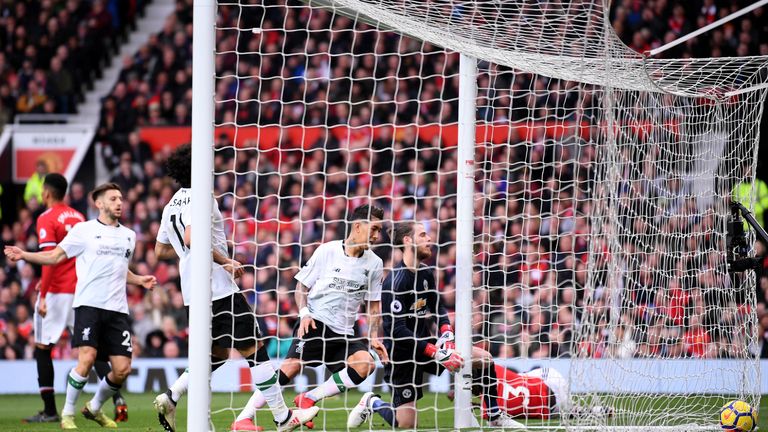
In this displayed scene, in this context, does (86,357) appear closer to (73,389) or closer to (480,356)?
(73,389)

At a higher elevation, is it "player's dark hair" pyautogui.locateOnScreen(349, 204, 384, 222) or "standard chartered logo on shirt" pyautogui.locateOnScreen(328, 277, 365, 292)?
"player's dark hair" pyautogui.locateOnScreen(349, 204, 384, 222)

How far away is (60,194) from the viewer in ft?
29.1

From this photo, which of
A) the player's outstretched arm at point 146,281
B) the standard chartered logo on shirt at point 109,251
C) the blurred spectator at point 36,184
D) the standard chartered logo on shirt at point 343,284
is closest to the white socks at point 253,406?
the standard chartered logo on shirt at point 343,284

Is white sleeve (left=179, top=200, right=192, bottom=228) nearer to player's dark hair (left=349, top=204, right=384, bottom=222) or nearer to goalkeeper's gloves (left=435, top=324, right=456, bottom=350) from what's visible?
player's dark hair (left=349, top=204, right=384, bottom=222)

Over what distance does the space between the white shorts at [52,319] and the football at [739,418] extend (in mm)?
5306

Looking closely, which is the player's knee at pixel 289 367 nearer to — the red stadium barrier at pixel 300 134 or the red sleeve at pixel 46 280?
the red sleeve at pixel 46 280

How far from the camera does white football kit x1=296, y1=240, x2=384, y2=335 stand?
24.3 feet

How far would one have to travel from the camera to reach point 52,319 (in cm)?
895

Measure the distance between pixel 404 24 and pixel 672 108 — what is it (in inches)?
105

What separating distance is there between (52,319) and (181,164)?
276 centimetres

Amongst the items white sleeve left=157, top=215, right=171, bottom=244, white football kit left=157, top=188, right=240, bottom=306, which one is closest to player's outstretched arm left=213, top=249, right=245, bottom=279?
white football kit left=157, top=188, right=240, bottom=306

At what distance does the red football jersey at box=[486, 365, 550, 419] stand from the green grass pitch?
1.68 feet

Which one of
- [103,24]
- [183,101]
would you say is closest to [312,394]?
[183,101]

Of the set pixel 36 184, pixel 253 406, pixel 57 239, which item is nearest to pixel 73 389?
pixel 57 239
